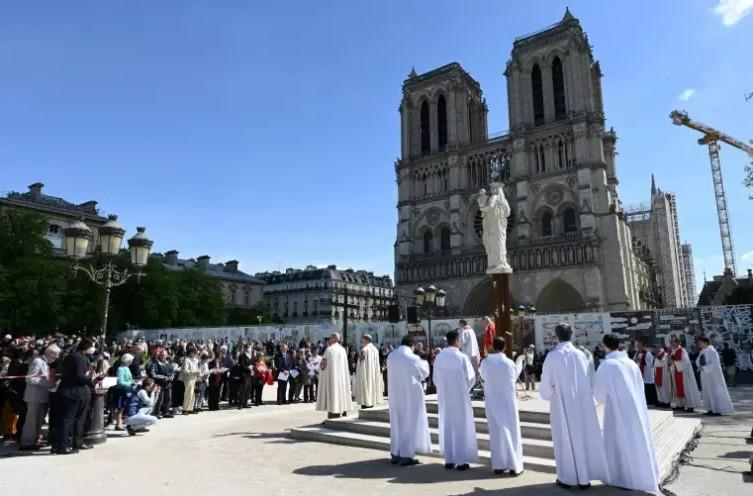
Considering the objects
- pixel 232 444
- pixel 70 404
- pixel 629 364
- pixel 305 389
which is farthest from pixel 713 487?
pixel 305 389

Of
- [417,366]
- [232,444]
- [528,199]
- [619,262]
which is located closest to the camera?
[417,366]

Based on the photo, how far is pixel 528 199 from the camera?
140 ft

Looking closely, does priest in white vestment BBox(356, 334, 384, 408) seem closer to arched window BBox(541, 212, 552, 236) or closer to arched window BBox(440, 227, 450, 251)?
arched window BBox(541, 212, 552, 236)

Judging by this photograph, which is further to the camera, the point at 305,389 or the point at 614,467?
the point at 305,389

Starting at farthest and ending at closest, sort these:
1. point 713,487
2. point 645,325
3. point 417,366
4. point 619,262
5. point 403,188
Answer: point 403,188
point 619,262
point 645,325
point 417,366
point 713,487

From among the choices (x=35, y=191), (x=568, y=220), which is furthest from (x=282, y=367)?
(x=35, y=191)

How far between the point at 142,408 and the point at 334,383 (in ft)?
13.8

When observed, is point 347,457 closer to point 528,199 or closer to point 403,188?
point 528,199

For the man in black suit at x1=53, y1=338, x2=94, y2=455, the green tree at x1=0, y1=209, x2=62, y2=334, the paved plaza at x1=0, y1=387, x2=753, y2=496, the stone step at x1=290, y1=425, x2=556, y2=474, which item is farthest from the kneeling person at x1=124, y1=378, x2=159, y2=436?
the green tree at x1=0, y1=209, x2=62, y2=334

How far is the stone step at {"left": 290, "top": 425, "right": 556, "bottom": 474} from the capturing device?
263 inches

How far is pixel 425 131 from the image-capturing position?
5225 cm

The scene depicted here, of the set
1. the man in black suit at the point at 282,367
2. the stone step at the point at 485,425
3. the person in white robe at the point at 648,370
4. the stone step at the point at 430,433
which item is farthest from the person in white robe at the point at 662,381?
the man in black suit at the point at 282,367

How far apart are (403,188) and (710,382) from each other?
1585 inches

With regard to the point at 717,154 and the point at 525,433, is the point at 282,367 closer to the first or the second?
the point at 525,433
